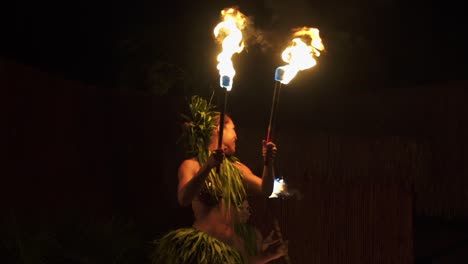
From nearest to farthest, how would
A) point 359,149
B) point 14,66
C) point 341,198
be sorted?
point 14,66 → point 341,198 → point 359,149

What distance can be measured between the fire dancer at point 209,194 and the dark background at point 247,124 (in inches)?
25.5

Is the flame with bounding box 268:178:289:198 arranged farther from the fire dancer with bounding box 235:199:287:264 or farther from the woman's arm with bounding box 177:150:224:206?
the woman's arm with bounding box 177:150:224:206

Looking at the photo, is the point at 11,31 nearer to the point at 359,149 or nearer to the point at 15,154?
the point at 15,154

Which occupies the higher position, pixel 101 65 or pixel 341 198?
pixel 101 65

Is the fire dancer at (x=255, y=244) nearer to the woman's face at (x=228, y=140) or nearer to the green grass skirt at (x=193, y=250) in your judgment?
the green grass skirt at (x=193, y=250)

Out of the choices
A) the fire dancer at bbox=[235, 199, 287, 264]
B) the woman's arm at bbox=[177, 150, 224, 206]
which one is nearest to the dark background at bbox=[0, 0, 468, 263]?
the fire dancer at bbox=[235, 199, 287, 264]

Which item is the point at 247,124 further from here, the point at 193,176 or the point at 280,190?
the point at 193,176

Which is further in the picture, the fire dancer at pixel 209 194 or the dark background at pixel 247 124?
the dark background at pixel 247 124

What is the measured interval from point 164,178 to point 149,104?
711 millimetres

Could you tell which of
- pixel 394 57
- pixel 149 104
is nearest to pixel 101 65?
pixel 149 104

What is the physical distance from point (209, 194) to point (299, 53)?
112 centimetres

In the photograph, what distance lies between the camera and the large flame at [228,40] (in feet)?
13.1

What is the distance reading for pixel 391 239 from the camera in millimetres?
4766

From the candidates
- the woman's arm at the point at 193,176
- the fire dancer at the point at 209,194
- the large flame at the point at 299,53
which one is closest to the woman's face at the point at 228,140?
A: the fire dancer at the point at 209,194
